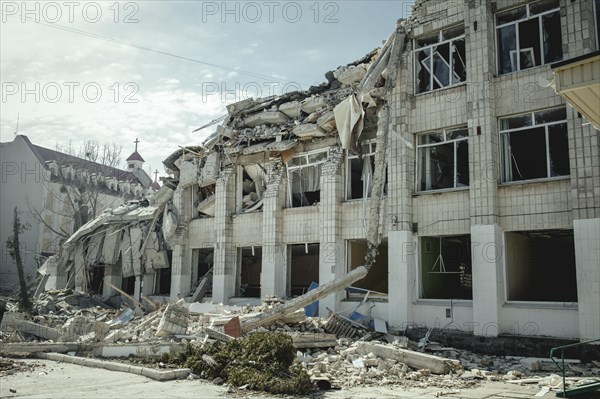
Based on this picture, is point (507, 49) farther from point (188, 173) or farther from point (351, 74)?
point (188, 173)

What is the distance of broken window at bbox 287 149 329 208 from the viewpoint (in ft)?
66.2

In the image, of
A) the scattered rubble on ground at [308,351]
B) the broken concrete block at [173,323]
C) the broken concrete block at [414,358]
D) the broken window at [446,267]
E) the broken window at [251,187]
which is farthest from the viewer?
the broken window at [251,187]

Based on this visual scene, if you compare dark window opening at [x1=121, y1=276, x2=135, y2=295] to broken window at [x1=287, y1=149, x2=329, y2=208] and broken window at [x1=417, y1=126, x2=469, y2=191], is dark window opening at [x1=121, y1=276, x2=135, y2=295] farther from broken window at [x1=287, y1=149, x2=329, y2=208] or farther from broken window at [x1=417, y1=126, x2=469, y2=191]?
broken window at [x1=417, y1=126, x2=469, y2=191]

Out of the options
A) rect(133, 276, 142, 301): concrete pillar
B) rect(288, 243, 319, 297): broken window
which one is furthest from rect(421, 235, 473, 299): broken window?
rect(133, 276, 142, 301): concrete pillar

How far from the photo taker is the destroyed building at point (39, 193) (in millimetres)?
44406

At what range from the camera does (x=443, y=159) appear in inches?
693

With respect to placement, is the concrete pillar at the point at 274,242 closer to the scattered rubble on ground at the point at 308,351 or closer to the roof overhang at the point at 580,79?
the scattered rubble on ground at the point at 308,351

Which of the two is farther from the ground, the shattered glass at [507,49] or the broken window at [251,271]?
the shattered glass at [507,49]

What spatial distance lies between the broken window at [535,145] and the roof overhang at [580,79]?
8022 millimetres

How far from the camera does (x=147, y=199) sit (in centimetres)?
2848

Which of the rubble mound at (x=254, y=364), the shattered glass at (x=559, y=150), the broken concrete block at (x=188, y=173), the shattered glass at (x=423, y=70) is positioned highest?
the shattered glass at (x=423, y=70)

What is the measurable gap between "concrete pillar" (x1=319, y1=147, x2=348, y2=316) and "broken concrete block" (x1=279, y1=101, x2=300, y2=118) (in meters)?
2.81

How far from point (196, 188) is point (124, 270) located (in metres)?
5.77

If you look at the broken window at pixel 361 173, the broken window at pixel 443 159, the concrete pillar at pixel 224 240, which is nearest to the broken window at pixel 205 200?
the concrete pillar at pixel 224 240
